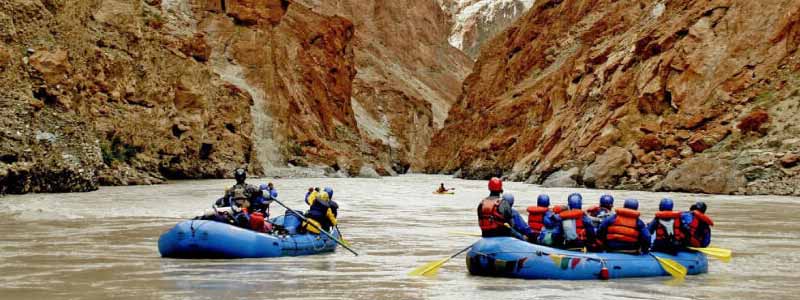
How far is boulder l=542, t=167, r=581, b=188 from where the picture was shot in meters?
52.0

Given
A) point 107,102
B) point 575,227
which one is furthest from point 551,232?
point 107,102

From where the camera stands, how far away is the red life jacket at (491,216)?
13703 millimetres

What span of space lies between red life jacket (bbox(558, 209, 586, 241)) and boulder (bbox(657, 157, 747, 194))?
27.9 metres

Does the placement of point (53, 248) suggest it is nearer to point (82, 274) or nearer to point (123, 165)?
point (82, 274)

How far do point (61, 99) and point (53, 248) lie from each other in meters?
24.8

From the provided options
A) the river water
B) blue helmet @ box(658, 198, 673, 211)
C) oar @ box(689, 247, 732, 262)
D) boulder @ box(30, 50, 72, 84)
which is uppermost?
boulder @ box(30, 50, 72, 84)

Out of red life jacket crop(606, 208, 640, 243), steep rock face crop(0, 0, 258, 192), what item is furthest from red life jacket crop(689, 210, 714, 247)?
steep rock face crop(0, 0, 258, 192)

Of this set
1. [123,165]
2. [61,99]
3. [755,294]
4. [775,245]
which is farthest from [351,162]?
[755,294]

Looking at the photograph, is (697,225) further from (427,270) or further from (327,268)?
(327,268)

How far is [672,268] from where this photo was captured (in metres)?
14.0

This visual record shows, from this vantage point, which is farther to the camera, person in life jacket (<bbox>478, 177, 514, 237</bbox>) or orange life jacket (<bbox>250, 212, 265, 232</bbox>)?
orange life jacket (<bbox>250, 212, 265, 232</bbox>)

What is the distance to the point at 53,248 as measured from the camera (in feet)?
55.9

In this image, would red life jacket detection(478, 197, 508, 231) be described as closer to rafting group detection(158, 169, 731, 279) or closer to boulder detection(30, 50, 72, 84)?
rafting group detection(158, 169, 731, 279)

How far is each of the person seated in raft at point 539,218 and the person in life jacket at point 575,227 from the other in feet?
1.22
